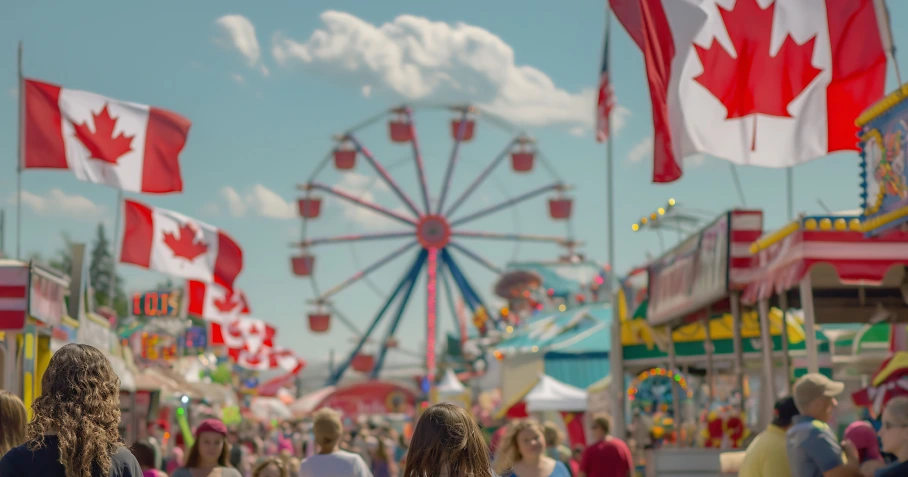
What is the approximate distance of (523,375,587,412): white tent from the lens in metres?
24.1

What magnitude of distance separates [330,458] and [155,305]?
35982 millimetres

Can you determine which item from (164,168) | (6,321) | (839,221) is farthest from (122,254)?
(839,221)

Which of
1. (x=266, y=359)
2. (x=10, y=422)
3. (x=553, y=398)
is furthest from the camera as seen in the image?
(x=266, y=359)

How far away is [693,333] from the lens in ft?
65.5

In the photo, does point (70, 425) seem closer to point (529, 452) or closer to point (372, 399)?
point (529, 452)

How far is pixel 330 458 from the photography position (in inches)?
274

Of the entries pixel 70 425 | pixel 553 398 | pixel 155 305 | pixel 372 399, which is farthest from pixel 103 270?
pixel 70 425

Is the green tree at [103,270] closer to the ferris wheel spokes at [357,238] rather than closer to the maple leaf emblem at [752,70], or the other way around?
the ferris wheel spokes at [357,238]

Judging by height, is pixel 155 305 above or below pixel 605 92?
below

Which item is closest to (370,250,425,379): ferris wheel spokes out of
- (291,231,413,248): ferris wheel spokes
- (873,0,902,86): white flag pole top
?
(291,231,413,248): ferris wheel spokes

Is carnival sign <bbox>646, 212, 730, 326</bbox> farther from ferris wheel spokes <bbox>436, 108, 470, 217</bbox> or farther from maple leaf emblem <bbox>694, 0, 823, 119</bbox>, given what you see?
ferris wheel spokes <bbox>436, 108, 470, 217</bbox>

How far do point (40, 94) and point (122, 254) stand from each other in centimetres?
331

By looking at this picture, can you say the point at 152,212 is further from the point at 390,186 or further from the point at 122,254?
the point at 390,186

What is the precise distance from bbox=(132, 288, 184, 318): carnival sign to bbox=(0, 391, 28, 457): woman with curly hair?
35986mm
